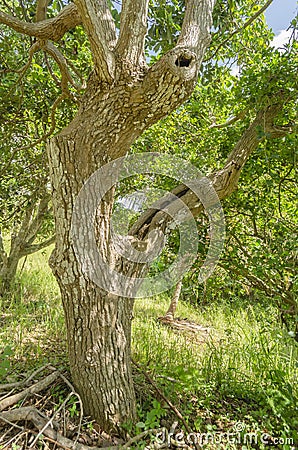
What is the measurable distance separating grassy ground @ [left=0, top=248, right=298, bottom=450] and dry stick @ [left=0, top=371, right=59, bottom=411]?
193mm

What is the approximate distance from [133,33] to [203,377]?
1972 millimetres

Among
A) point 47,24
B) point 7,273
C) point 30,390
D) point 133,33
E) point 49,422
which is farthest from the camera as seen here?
point 7,273

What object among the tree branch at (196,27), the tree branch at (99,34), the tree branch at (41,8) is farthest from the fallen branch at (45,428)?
the tree branch at (41,8)

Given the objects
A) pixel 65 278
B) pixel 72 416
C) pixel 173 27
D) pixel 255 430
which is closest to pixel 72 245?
pixel 65 278

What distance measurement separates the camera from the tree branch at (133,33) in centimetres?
145

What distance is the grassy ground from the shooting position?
1.56 meters

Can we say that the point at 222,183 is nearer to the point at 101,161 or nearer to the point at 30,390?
the point at 101,161

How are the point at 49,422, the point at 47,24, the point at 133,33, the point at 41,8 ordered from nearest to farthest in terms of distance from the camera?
the point at 49,422 → the point at 133,33 → the point at 47,24 → the point at 41,8

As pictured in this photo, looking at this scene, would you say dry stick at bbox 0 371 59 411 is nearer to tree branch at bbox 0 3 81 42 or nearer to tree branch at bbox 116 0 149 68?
tree branch at bbox 116 0 149 68

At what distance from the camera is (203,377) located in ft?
6.64

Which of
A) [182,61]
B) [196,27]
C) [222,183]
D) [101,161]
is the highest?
[196,27]

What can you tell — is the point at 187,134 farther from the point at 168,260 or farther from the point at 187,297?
the point at 187,297

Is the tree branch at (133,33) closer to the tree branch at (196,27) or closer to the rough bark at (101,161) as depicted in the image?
the rough bark at (101,161)

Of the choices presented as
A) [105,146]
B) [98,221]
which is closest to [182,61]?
[105,146]
